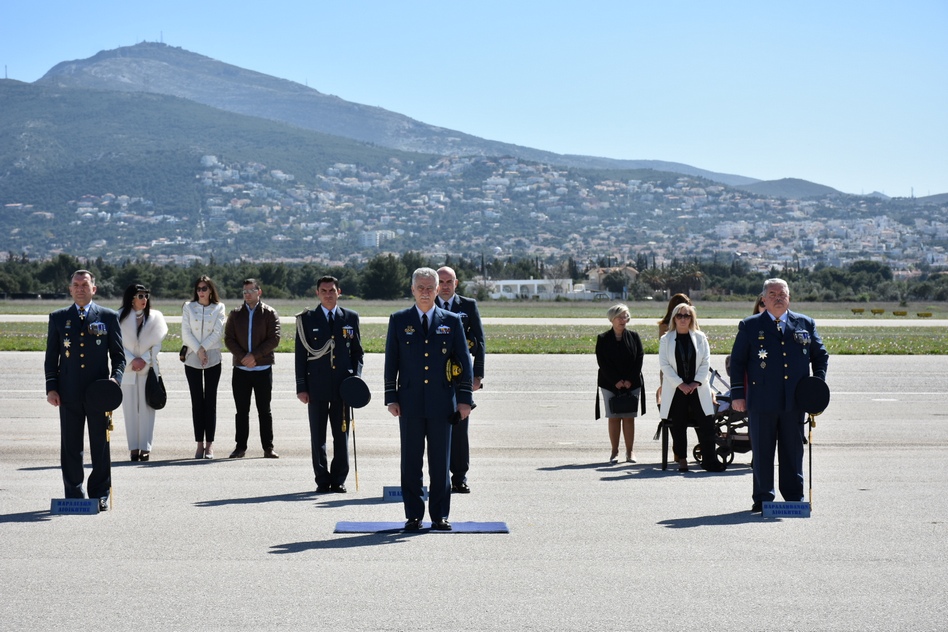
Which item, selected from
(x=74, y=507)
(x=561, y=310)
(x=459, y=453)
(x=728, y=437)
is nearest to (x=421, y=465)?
(x=459, y=453)

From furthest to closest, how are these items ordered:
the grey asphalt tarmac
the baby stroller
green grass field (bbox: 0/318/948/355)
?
green grass field (bbox: 0/318/948/355) → the baby stroller → the grey asphalt tarmac

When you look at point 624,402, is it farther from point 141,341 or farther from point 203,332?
point 141,341

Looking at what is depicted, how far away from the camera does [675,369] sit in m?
12.1

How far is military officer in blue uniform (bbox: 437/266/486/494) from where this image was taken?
1034 centimetres

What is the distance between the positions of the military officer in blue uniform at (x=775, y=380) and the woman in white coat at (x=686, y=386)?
2338 mm

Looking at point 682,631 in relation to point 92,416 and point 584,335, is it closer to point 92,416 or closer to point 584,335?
point 92,416

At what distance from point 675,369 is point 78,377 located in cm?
601

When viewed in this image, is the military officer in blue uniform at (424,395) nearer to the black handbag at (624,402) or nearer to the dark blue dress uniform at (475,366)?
the dark blue dress uniform at (475,366)

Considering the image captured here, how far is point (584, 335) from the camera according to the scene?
44.1 meters

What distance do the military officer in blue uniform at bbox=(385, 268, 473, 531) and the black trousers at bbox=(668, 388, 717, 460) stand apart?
158 inches

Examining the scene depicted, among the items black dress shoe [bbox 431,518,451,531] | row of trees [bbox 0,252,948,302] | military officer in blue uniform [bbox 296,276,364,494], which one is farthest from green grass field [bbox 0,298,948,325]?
black dress shoe [bbox 431,518,451,531]

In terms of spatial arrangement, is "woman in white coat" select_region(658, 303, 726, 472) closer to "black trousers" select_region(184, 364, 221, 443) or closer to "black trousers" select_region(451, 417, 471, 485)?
"black trousers" select_region(451, 417, 471, 485)

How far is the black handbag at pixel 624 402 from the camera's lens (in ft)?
40.7

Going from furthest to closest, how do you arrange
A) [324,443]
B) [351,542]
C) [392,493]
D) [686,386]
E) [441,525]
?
[686,386], [324,443], [392,493], [441,525], [351,542]
